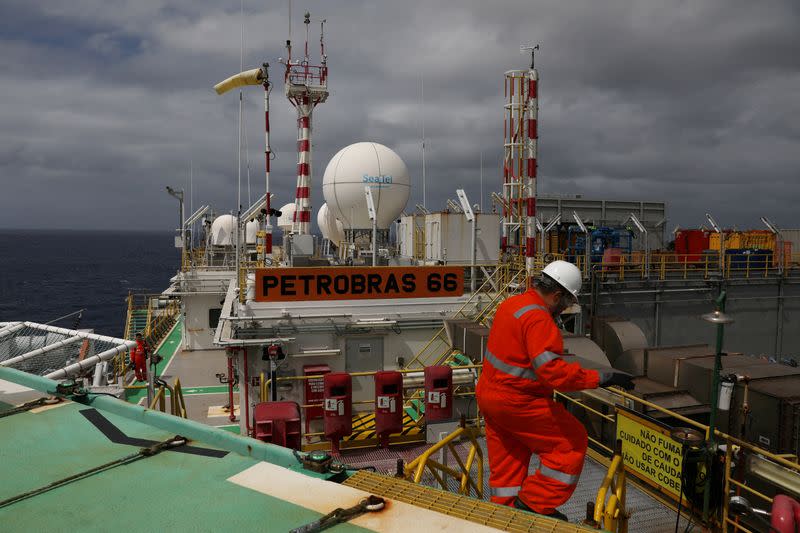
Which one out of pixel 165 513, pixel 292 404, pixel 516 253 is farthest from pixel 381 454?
pixel 516 253

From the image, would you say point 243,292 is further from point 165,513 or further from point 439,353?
point 165,513

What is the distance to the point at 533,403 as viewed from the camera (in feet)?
13.8

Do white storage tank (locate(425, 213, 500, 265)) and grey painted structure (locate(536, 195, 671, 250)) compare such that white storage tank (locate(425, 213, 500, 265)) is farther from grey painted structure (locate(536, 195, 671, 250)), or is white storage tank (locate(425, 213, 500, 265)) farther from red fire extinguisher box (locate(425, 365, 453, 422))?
grey painted structure (locate(536, 195, 671, 250))

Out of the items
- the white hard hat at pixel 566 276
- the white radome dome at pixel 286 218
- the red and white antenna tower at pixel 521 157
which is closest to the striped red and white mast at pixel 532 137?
the red and white antenna tower at pixel 521 157

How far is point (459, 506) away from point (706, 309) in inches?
842

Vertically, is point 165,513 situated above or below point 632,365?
above

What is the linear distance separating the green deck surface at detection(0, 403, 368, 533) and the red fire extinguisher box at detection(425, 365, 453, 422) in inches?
219

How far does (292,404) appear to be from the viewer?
23.7 ft

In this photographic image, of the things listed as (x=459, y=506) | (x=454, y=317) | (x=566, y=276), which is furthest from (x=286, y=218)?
(x=459, y=506)

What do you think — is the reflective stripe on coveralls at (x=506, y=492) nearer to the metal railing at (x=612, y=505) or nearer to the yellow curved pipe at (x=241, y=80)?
the metal railing at (x=612, y=505)

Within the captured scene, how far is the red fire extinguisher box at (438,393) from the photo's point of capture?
905 centimetres

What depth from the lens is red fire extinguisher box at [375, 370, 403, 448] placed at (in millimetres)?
8719

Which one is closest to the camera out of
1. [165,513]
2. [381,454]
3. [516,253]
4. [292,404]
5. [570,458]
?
[165,513]

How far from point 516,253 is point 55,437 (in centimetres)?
1596
